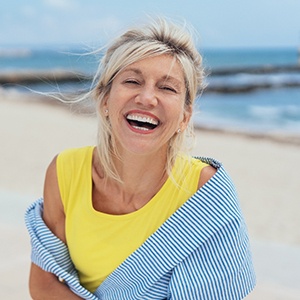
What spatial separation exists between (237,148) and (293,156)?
121 centimetres

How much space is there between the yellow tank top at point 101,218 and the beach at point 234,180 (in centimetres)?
25

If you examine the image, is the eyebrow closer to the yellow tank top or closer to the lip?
the lip

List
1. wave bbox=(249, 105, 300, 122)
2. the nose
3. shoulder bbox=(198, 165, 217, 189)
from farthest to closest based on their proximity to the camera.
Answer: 1. wave bbox=(249, 105, 300, 122)
2. shoulder bbox=(198, 165, 217, 189)
3. the nose

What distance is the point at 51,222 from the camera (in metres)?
2.06

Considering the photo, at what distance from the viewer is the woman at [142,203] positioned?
1.82 metres

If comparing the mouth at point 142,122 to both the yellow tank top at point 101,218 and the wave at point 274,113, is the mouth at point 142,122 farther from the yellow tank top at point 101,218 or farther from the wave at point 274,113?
the wave at point 274,113

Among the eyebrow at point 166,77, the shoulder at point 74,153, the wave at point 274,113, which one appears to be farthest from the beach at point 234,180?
the wave at point 274,113

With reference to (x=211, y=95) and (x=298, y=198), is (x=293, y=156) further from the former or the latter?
(x=211, y=95)

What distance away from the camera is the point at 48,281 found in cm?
202

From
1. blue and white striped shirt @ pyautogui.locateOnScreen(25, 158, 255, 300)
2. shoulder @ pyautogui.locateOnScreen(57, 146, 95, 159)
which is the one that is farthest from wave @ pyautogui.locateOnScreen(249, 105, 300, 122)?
blue and white striped shirt @ pyautogui.locateOnScreen(25, 158, 255, 300)

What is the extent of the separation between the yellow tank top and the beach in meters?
0.25

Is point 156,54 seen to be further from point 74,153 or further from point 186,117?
point 74,153

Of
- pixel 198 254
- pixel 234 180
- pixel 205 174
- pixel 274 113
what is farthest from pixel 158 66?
pixel 274 113

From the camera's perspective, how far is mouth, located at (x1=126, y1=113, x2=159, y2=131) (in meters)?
1.82
